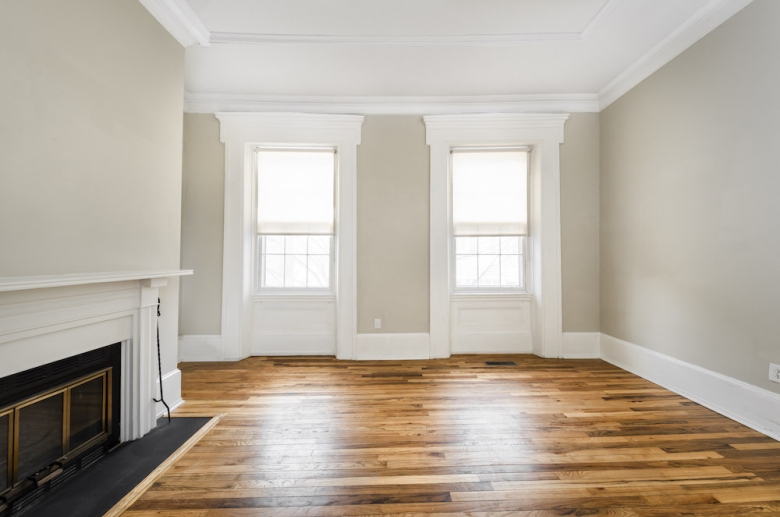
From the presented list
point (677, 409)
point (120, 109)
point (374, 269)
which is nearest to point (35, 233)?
point (120, 109)

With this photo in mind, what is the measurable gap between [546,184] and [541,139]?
0.51 m

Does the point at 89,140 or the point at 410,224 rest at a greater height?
the point at 89,140

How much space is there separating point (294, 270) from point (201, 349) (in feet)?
4.29

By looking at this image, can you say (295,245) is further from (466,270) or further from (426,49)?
(426,49)

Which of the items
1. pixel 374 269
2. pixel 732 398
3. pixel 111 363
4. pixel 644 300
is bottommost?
pixel 732 398

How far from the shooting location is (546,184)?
416cm

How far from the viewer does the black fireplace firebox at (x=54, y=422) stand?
1630 mm

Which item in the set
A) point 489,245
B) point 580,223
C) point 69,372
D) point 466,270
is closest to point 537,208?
point 580,223

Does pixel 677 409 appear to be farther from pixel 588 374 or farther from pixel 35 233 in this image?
pixel 35 233

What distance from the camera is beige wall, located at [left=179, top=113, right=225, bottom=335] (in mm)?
4039

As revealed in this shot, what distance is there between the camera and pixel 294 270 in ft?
14.4

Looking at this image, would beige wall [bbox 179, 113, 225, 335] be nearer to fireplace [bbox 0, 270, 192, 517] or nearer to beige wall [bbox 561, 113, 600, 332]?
fireplace [bbox 0, 270, 192, 517]

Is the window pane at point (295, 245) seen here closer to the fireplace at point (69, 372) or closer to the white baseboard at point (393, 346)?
the white baseboard at point (393, 346)

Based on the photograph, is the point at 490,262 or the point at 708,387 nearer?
the point at 708,387
